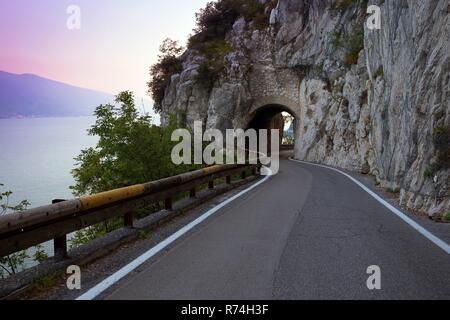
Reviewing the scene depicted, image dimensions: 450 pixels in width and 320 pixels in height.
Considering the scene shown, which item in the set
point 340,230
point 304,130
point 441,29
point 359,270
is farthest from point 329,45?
point 359,270

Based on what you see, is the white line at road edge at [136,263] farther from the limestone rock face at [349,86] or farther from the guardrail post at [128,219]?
the limestone rock face at [349,86]

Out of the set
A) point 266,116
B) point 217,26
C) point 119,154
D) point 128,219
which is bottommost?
point 128,219

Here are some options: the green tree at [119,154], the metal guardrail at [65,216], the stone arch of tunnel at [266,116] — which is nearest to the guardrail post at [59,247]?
the metal guardrail at [65,216]

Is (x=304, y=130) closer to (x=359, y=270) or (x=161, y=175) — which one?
(x=161, y=175)

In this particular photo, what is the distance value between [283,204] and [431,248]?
469 cm

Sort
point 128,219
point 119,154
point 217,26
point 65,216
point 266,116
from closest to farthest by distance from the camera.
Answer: point 65,216 < point 128,219 < point 119,154 < point 217,26 < point 266,116

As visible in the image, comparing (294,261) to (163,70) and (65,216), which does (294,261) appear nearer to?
(65,216)

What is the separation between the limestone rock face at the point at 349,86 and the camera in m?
10.3

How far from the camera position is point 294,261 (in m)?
5.67

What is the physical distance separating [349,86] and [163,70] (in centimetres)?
2775

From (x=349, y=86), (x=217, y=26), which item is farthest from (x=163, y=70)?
(x=349, y=86)

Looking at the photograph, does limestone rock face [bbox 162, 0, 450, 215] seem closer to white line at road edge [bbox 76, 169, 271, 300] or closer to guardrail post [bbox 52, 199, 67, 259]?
white line at road edge [bbox 76, 169, 271, 300]

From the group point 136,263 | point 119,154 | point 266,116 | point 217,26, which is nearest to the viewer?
point 136,263
